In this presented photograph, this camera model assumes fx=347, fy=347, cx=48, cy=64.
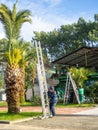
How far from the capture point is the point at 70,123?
658 inches

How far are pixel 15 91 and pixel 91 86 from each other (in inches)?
457

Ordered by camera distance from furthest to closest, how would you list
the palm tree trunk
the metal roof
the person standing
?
the metal roof < the palm tree trunk < the person standing

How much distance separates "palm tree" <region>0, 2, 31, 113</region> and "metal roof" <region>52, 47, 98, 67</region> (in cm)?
992

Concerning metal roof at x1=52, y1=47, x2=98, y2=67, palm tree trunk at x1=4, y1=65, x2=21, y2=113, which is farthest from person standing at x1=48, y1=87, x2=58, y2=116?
metal roof at x1=52, y1=47, x2=98, y2=67

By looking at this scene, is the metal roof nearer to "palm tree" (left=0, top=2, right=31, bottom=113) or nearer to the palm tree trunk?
"palm tree" (left=0, top=2, right=31, bottom=113)

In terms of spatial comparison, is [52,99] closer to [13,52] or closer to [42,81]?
[42,81]

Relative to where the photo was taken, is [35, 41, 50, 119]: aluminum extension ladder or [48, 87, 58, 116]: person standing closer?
[35, 41, 50, 119]: aluminum extension ladder

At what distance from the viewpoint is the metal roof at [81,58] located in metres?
31.6

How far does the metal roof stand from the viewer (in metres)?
31.6

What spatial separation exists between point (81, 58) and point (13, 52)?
49.3ft

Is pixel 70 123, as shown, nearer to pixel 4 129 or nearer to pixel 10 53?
pixel 4 129

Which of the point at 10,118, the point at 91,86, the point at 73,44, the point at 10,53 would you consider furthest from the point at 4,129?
the point at 73,44

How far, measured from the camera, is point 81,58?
1403 inches

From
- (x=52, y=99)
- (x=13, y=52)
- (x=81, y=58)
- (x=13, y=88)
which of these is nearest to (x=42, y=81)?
(x=52, y=99)
